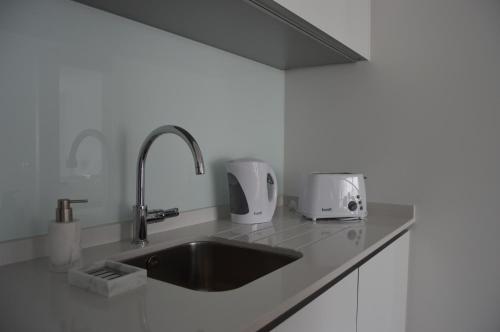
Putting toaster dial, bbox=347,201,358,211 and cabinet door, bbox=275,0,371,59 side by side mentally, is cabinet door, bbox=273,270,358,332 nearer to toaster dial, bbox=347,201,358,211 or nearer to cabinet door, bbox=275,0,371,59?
toaster dial, bbox=347,201,358,211

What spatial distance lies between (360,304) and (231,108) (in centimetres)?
94

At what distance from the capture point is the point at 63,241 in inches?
35.3

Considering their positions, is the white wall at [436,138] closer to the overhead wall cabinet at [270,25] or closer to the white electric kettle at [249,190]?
Result: the overhead wall cabinet at [270,25]

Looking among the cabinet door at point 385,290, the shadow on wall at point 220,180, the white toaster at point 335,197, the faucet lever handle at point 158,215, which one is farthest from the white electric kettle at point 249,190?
the cabinet door at point 385,290

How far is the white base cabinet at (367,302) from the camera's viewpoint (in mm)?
882

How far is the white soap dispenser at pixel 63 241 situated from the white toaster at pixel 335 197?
3.17 feet

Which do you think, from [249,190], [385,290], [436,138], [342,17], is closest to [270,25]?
[342,17]

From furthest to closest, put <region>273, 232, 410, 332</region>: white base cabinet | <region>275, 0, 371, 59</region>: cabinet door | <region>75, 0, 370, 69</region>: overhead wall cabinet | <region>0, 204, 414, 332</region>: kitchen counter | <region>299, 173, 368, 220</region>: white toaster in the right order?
<region>299, 173, 368, 220</region>: white toaster
<region>275, 0, 371, 59</region>: cabinet door
<region>75, 0, 370, 69</region>: overhead wall cabinet
<region>273, 232, 410, 332</region>: white base cabinet
<region>0, 204, 414, 332</region>: kitchen counter

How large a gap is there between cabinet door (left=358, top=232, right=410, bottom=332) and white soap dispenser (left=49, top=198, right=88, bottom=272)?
78 cm

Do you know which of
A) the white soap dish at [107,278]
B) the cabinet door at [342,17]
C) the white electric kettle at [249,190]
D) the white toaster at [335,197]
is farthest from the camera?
the white toaster at [335,197]

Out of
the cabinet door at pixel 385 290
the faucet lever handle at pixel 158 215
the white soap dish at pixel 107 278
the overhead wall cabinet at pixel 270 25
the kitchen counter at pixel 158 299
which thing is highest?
the overhead wall cabinet at pixel 270 25

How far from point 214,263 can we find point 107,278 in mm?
516

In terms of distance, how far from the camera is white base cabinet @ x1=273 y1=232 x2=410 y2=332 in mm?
882

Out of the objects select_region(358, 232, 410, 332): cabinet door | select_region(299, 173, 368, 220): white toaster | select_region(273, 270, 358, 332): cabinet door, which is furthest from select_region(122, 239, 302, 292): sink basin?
select_region(299, 173, 368, 220): white toaster
